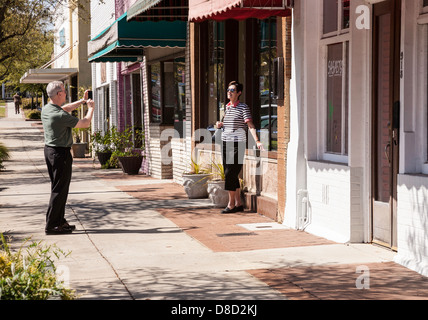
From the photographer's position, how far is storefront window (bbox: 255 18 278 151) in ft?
36.9

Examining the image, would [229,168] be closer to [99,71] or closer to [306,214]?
[306,214]

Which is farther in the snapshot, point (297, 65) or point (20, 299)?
point (297, 65)

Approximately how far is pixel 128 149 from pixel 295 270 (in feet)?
43.6

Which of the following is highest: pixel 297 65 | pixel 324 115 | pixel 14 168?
pixel 297 65

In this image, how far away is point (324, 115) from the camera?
9.70m

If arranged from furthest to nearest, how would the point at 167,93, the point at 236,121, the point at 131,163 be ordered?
the point at 131,163
the point at 167,93
the point at 236,121

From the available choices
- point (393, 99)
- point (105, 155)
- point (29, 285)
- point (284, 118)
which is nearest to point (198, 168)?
point (284, 118)

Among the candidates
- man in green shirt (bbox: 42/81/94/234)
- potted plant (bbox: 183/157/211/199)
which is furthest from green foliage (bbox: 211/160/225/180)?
man in green shirt (bbox: 42/81/94/234)

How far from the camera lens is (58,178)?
9.61 m

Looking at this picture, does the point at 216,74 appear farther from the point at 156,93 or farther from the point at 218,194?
the point at 156,93

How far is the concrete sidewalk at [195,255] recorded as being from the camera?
641 centimetres

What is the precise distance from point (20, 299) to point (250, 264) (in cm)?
313
